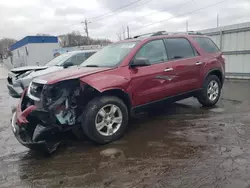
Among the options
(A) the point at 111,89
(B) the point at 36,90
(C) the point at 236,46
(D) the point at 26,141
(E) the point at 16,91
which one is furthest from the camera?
(C) the point at 236,46

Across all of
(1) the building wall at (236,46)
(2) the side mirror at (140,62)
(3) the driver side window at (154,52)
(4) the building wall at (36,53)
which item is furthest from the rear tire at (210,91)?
(4) the building wall at (36,53)

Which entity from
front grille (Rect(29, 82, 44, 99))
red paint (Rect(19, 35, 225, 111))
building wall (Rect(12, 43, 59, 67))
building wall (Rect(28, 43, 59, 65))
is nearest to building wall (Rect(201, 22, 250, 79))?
red paint (Rect(19, 35, 225, 111))

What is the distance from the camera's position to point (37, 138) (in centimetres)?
346

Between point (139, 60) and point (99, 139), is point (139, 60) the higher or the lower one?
the higher one

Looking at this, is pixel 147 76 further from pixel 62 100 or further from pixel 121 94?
pixel 62 100

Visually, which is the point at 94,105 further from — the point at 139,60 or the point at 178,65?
the point at 178,65

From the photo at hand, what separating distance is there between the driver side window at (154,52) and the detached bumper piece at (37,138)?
211 cm

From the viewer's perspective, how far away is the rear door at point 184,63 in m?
4.75

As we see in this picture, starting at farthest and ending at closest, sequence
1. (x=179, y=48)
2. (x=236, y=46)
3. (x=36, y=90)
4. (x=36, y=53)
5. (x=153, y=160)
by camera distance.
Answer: (x=36, y=53)
(x=236, y=46)
(x=179, y=48)
(x=36, y=90)
(x=153, y=160)

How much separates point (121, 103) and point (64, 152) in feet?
4.06

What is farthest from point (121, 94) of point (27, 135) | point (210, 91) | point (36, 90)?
point (210, 91)

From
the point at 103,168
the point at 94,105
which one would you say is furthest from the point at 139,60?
the point at 103,168

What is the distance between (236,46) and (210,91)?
200 inches

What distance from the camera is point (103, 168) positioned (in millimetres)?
3072
